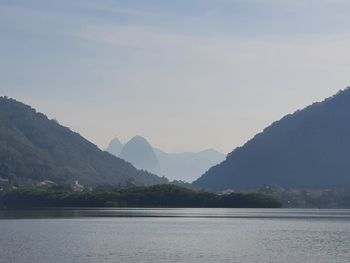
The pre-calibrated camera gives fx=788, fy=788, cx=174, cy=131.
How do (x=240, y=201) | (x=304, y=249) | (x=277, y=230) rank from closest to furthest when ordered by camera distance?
(x=304, y=249)
(x=277, y=230)
(x=240, y=201)

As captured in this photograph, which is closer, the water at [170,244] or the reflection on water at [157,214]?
the water at [170,244]

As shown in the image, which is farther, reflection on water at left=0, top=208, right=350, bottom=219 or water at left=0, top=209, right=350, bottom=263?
reflection on water at left=0, top=208, right=350, bottom=219

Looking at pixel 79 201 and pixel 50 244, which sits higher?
pixel 79 201

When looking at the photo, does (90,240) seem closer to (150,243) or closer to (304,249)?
(150,243)

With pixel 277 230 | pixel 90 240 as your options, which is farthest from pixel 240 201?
pixel 90 240

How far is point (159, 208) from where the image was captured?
651 ft

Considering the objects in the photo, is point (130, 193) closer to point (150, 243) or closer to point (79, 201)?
point (79, 201)

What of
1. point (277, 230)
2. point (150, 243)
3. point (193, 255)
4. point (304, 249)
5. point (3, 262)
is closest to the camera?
point (3, 262)

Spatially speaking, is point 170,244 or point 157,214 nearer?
point 170,244

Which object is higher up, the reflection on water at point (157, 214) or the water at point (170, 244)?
the reflection on water at point (157, 214)

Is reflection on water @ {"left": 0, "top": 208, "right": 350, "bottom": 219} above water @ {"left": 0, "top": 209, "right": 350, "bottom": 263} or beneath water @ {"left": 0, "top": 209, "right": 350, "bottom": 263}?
above

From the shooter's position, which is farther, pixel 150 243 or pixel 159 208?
pixel 159 208

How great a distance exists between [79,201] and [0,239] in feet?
394

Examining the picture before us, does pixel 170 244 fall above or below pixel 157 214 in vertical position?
below
